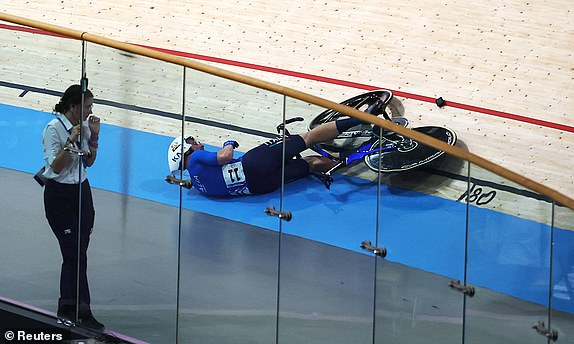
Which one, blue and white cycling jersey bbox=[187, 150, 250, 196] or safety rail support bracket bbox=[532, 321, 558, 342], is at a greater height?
blue and white cycling jersey bbox=[187, 150, 250, 196]

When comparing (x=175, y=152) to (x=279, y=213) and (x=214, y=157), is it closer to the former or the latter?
(x=214, y=157)

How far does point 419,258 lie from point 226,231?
91 cm

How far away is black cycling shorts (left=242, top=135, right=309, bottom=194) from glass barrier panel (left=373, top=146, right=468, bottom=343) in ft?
1.17

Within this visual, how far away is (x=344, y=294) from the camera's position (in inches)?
165

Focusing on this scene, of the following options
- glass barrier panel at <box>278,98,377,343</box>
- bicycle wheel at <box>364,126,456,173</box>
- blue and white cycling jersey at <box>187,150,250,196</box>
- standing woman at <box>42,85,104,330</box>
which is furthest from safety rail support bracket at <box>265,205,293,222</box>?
standing woman at <box>42,85,104,330</box>

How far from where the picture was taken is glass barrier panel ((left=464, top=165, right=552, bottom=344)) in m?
3.87

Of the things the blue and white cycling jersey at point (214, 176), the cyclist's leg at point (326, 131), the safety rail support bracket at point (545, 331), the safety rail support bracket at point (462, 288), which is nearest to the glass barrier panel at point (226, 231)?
the blue and white cycling jersey at point (214, 176)

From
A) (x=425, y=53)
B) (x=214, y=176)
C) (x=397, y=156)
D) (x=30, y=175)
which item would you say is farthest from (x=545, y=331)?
(x=425, y=53)

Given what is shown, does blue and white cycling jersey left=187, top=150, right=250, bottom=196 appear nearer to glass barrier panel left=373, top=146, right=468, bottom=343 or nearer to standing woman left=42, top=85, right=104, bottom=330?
standing woman left=42, top=85, right=104, bottom=330

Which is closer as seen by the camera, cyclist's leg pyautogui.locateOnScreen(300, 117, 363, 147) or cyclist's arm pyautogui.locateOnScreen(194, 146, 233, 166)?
cyclist's leg pyautogui.locateOnScreen(300, 117, 363, 147)

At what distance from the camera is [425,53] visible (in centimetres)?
792

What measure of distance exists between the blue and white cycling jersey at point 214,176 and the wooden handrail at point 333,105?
386mm

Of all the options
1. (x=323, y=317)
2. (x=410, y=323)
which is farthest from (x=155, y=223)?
(x=410, y=323)

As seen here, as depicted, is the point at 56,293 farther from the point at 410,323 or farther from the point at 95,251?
the point at 410,323
